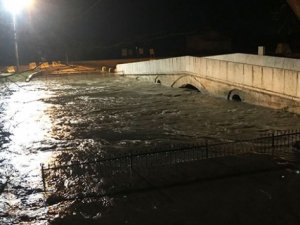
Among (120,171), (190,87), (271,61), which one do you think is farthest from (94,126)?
(271,61)

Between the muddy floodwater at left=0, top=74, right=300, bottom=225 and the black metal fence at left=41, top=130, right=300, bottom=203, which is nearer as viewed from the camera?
the black metal fence at left=41, top=130, right=300, bottom=203

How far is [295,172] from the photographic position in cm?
789

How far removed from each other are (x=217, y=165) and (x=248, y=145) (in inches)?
113

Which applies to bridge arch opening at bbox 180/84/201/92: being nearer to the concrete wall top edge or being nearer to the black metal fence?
the concrete wall top edge

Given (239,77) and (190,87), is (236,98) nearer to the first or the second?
(239,77)

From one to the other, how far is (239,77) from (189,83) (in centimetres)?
458

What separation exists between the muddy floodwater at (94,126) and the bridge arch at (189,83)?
18.1 inches

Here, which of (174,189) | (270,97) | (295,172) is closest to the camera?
(174,189)

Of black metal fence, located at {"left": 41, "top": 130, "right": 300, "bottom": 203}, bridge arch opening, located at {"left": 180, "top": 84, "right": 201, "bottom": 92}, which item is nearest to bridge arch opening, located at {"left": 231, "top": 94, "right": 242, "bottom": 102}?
bridge arch opening, located at {"left": 180, "top": 84, "right": 201, "bottom": 92}

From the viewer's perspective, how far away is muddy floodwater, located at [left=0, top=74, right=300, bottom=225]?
28.0ft

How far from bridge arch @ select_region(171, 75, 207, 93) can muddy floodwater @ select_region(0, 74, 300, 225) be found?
1.51 ft

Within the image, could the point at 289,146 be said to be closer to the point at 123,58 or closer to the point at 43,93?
the point at 43,93

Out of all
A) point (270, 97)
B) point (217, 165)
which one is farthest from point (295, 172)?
point (270, 97)

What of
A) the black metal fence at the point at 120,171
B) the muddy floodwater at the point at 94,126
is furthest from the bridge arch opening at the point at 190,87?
the black metal fence at the point at 120,171
